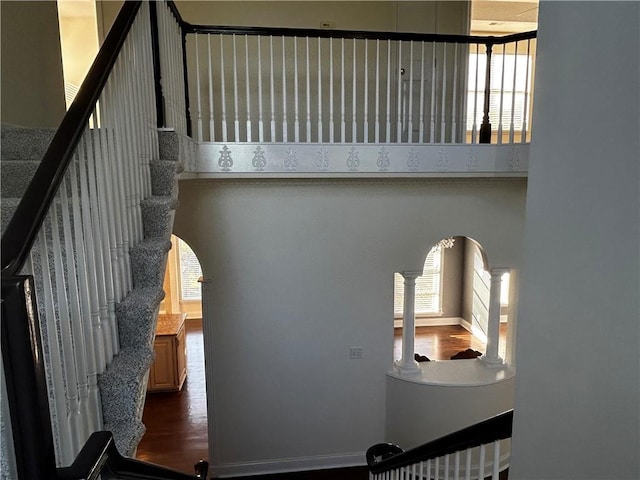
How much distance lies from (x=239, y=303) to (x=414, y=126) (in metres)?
2.68

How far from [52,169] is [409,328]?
402 cm

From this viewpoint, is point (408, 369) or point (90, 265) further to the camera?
point (408, 369)

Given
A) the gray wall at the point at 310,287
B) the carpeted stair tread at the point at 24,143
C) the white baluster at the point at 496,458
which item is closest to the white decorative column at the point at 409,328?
the gray wall at the point at 310,287

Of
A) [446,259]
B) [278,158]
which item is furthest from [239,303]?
[446,259]

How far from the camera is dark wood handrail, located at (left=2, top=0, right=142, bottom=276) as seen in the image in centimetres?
90

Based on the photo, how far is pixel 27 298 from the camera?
79cm

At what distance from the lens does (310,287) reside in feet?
14.2

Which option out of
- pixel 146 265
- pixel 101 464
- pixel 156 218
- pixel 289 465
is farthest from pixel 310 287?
pixel 101 464

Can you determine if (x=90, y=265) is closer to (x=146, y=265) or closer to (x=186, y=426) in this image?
(x=146, y=265)

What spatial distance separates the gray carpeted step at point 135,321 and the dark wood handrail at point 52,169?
2.08 feet

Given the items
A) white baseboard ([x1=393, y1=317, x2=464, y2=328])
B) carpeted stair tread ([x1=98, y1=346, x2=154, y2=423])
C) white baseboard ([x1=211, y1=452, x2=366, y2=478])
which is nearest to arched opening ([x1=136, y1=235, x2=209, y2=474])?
white baseboard ([x1=211, y1=452, x2=366, y2=478])

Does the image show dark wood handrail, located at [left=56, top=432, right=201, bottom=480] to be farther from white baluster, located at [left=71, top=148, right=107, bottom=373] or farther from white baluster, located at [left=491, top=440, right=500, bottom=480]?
white baluster, located at [left=491, top=440, right=500, bottom=480]

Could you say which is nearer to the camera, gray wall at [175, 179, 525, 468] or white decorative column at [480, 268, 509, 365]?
gray wall at [175, 179, 525, 468]

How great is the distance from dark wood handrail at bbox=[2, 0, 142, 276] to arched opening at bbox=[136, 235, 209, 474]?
2829mm
